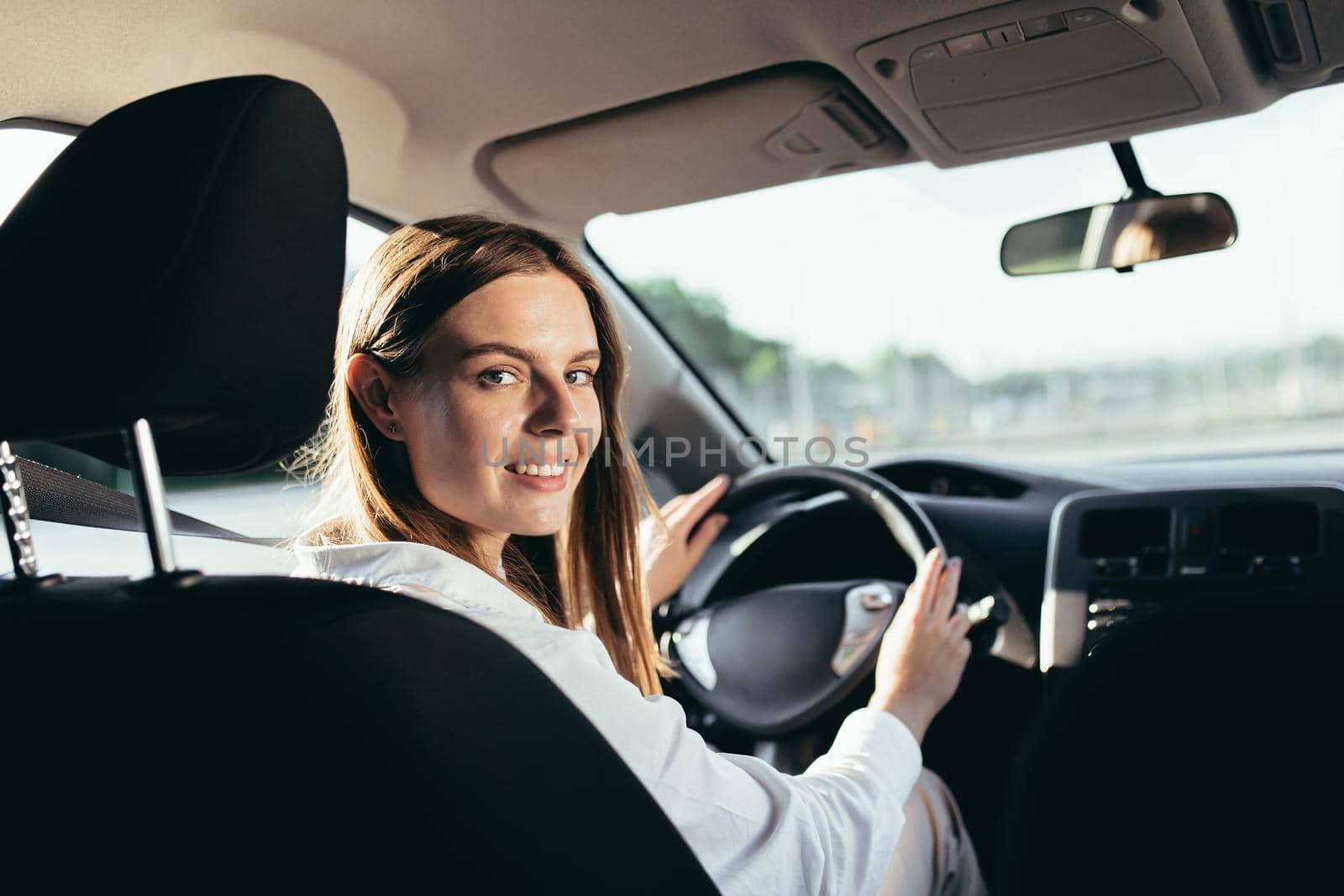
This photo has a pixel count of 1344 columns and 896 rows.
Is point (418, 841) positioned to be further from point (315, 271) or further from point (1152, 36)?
point (1152, 36)

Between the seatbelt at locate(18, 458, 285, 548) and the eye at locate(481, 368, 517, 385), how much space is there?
2.41 ft

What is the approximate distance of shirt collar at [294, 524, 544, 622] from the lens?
123cm

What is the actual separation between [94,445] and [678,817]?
75cm

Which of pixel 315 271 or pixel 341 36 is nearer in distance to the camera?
pixel 315 271

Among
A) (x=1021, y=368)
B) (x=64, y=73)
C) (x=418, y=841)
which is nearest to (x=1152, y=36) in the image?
(x=418, y=841)

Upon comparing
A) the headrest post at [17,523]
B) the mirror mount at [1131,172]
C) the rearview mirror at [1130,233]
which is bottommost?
the headrest post at [17,523]

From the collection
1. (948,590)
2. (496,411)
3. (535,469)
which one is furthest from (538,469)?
(948,590)

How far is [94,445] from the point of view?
1.17 meters

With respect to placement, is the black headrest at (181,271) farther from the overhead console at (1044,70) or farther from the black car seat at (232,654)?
the overhead console at (1044,70)

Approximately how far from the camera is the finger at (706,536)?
8.43ft

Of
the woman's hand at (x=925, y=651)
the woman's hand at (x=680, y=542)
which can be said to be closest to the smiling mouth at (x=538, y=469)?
the woman's hand at (x=925, y=651)

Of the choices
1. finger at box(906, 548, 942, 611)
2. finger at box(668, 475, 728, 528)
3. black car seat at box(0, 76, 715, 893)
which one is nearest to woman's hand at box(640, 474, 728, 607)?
finger at box(668, 475, 728, 528)

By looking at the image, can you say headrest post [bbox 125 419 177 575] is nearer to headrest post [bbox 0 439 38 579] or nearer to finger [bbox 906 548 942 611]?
headrest post [bbox 0 439 38 579]

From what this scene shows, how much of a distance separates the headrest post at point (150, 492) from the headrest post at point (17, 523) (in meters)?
0.19
